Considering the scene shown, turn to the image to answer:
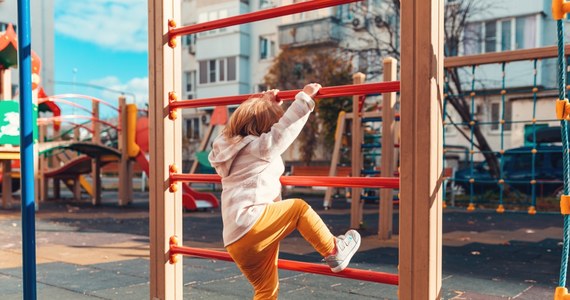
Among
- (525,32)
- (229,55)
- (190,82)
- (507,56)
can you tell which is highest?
(229,55)

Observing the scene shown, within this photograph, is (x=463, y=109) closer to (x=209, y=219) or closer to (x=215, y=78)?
(x=209, y=219)

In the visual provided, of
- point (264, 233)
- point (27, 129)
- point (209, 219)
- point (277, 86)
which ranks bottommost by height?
point (209, 219)

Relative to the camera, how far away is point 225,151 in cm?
216

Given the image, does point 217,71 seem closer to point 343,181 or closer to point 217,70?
point 217,70

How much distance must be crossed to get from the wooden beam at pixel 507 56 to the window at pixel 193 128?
21772 millimetres

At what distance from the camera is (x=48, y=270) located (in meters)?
3.98

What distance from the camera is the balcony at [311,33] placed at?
21.2 metres

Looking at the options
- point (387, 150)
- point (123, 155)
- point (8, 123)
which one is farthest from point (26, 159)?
point (123, 155)

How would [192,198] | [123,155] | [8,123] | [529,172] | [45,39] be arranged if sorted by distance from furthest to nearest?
[45,39] → [529,172] → [123,155] → [192,198] → [8,123]

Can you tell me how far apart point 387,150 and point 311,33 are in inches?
674

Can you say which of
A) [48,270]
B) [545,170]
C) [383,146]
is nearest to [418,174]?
[48,270]

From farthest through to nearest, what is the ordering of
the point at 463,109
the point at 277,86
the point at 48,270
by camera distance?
the point at 277,86 → the point at 463,109 → the point at 48,270

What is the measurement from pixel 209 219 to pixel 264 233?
243 inches

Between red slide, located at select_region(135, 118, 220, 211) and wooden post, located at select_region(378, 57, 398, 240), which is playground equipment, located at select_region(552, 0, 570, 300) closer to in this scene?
A: wooden post, located at select_region(378, 57, 398, 240)
